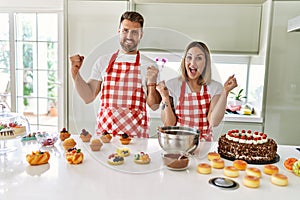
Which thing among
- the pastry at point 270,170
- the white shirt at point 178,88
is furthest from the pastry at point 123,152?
the pastry at point 270,170

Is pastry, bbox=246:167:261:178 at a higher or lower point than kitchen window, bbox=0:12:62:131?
lower

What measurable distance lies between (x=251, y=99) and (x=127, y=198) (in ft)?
7.00

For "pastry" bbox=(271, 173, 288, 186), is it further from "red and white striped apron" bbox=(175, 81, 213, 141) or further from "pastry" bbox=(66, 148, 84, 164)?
"pastry" bbox=(66, 148, 84, 164)

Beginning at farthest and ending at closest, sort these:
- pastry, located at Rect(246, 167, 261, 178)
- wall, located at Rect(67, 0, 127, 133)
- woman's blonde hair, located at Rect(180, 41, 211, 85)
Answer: wall, located at Rect(67, 0, 127, 133) → woman's blonde hair, located at Rect(180, 41, 211, 85) → pastry, located at Rect(246, 167, 261, 178)

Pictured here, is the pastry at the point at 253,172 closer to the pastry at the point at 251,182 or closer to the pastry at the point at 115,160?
the pastry at the point at 251,182

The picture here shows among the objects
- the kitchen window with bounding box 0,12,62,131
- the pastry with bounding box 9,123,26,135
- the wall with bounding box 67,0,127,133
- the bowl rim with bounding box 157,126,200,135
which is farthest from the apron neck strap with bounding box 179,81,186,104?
the kitchen window with bounding box 0,12,62,131

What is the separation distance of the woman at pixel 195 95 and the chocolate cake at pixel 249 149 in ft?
0.30

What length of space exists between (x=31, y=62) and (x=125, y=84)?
79.3 inches

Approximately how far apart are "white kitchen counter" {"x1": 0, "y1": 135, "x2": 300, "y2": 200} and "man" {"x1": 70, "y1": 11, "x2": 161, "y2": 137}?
0.17m

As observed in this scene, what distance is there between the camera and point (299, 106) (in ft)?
7.35

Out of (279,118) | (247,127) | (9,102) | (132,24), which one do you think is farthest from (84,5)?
(279,118)

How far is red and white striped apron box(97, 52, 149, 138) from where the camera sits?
109 centimetres

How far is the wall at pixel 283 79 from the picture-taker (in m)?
2.20

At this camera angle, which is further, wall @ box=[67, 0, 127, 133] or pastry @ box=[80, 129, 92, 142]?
wall @ box=[67, 0, 127, 133]
